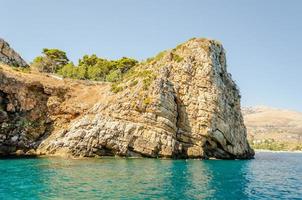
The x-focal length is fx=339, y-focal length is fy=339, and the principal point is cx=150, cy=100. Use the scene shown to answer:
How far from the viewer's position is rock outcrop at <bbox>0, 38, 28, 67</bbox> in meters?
93.1

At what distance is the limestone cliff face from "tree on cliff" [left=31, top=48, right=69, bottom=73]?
26364mm

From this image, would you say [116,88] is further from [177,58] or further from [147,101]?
[177,58]

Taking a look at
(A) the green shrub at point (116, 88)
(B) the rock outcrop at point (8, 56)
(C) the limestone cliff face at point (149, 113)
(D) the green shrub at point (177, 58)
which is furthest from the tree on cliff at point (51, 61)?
(D) the green shrub at point (177, 58)

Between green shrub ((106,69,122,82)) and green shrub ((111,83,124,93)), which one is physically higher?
green shrub ((106,69,122,82))

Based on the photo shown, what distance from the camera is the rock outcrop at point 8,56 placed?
93.1m

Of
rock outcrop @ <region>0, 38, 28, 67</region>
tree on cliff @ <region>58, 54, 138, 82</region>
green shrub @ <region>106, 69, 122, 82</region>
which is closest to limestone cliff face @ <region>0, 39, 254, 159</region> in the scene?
green shrub @ <region>106, 69, 122, 82</region>

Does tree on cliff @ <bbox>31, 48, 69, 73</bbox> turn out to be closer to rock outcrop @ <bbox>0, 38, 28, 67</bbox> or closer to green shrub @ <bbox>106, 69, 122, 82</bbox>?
rock outcrop @ <bbox>0, 38, 28, 67</bbox>

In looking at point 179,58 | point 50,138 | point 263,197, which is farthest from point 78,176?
point 179,58

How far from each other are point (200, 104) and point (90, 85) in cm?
2915

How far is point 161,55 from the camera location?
273ft

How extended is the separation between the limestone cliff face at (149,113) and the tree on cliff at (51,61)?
86.5 feet

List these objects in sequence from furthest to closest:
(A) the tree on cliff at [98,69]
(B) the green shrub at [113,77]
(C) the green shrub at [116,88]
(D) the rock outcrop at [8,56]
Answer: (A) the tree on cliff at [98,69] < (B) the green shrub at [113,77] < (D) the rock outcrop at [8,56] < (C) the green shrub at [116,88]

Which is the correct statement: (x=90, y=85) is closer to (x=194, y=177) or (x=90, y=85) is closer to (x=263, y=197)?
(x=194, y=177)

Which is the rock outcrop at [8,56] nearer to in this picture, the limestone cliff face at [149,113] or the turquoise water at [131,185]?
the limestone cliff face at [149,113]
